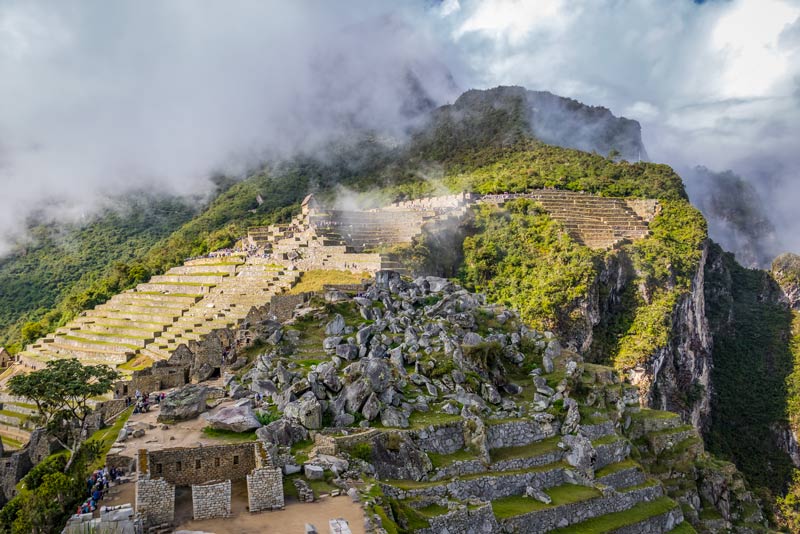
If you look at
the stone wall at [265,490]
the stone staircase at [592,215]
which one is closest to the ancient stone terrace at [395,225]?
the stone staircase at [592,215]

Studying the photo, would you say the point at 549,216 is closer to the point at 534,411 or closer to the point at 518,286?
the point at 518,286

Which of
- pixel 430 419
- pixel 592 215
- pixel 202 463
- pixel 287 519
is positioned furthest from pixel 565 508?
pixel 592 215

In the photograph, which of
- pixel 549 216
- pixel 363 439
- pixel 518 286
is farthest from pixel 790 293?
pixel 363 439

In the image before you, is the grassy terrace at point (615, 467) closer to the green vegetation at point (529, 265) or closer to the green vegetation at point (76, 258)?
the green vegetation at point (529, 265)

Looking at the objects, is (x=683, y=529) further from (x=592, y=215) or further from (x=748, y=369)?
(x=748, y=369)

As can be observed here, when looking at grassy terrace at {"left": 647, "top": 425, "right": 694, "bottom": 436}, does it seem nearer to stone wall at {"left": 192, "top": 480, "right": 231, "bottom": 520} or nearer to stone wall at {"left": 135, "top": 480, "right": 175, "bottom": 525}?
stone wall at {"left": 192, "top": 480, "right": 231, "bottom": 520}

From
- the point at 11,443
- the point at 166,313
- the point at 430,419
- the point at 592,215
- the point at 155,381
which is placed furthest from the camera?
the point at 592,215
